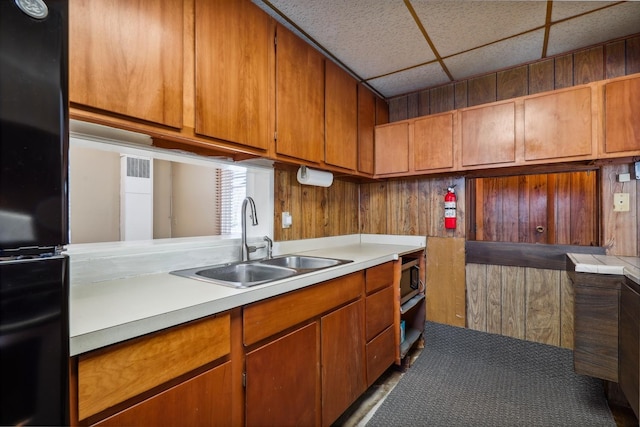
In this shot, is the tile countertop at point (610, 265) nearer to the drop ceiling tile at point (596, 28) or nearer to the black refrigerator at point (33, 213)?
the drop ceiling tile at point (596, 28)

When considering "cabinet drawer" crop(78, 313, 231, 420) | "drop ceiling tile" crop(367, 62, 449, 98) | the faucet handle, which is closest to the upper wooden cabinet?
"drop ceiling tile" crop(367, 62, 449, 98)

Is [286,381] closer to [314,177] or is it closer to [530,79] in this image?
[314,177]

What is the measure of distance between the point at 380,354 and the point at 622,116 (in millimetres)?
2052

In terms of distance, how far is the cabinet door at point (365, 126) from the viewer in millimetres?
2506

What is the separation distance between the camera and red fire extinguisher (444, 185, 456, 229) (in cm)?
251

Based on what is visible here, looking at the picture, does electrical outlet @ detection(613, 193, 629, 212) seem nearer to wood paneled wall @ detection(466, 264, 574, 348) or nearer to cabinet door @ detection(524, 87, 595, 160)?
cabinet door @ detection(524, 87, 595, 160)

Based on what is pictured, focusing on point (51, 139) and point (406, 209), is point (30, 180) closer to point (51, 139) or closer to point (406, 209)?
point (51, 139)

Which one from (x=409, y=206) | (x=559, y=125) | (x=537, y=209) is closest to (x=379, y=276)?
(x=409, y=206)

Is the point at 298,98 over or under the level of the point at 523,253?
over

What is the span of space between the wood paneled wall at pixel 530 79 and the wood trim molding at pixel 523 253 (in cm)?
116

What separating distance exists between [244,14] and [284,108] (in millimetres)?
481

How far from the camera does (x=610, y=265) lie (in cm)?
166

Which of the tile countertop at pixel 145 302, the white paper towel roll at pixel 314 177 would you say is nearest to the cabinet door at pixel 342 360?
the tile countertop at pixel 145 302

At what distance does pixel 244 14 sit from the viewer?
1.48 m
